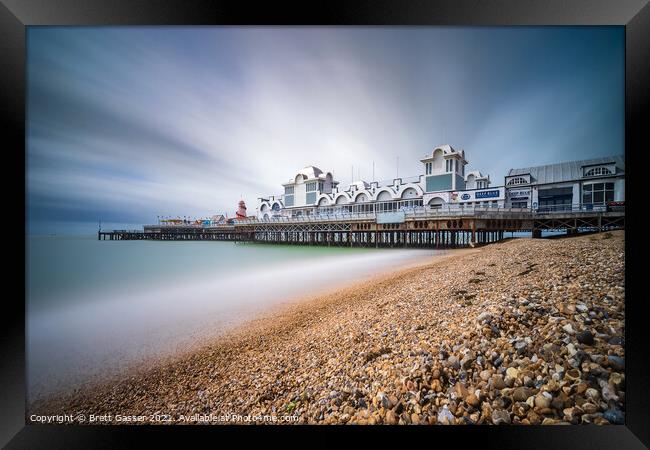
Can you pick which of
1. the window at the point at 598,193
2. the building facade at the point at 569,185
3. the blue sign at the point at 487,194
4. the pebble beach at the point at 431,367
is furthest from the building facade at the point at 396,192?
the pebble beach at the point at 431,367

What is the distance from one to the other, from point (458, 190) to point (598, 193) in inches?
88.2

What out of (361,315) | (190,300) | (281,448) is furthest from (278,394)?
(190,300)

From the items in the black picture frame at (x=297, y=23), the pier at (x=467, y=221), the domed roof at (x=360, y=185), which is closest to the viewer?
the black picture frame at (x=297, y=23)

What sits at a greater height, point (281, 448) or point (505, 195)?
point (505, 195)

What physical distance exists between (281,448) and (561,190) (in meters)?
5.65

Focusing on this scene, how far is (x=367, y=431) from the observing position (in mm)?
1380

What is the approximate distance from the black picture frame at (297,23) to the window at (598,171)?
2.77 ft

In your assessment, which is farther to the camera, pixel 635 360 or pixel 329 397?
pixel 635 360

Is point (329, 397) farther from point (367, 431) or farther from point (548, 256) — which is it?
point (548, 256)

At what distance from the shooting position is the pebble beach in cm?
131

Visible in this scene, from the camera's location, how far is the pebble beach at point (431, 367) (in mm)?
1312

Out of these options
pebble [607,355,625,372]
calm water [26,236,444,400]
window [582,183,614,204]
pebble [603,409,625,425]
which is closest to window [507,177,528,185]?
window [582,183,614,204]

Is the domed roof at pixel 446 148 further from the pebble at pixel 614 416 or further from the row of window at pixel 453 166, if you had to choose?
the pebble at pixel 614 416

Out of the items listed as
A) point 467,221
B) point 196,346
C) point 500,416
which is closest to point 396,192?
point 467,221
